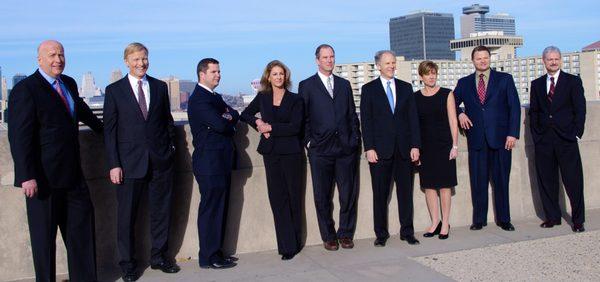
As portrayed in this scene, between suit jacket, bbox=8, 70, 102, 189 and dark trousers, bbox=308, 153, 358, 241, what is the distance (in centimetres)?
210

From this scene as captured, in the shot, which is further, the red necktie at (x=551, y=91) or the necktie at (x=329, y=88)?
the red necktie at (x=551, y=91)

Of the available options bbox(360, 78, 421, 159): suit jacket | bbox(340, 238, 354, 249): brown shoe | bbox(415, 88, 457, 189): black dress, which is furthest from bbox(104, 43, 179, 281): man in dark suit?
bbox(415, 88, 457, 189): black dress

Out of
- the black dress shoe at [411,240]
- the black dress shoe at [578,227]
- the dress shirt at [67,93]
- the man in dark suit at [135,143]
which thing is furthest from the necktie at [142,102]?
the black dress shoe at [578,227]

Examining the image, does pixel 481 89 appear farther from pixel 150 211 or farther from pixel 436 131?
pixel 150 211

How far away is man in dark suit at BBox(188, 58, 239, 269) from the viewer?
5379 millimetres

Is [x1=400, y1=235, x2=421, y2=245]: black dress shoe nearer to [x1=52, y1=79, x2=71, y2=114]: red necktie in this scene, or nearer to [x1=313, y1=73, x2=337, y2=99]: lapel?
[x1=313, y1=73, x2=337, y2=99]: lapel

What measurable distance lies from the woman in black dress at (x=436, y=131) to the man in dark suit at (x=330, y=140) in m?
0.73

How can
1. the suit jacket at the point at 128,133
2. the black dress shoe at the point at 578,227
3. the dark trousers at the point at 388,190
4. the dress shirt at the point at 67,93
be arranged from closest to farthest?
the dress shirt at the point at 67,93
the suit jacket at the point at 128,133
the dark trousers at the point at 388,190
the black dress shoe at the point at 578,227

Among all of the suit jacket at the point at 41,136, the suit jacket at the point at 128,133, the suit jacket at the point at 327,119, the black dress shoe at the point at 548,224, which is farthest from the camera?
the black dress shoe at the point at 548,224

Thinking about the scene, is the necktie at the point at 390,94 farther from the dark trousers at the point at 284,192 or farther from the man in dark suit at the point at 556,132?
the man in dark suit at the point at 556,132

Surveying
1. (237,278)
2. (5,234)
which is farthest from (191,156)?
(5,234)

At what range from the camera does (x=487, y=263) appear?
544 cm

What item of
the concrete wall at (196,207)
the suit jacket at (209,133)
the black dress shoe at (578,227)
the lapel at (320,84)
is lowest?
the black dress shoe at (578,227)

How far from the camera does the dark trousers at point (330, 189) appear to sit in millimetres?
5948
